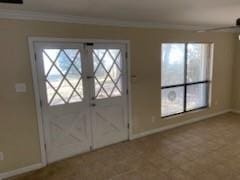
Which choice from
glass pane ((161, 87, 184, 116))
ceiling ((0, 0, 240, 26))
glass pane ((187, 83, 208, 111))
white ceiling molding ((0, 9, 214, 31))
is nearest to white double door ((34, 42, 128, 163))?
white ceiling molding ((0, 9, 214, 31))

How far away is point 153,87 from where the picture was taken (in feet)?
13.4

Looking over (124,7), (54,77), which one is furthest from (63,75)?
(124,7)

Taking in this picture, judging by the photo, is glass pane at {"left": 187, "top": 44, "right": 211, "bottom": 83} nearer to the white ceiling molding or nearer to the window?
the window

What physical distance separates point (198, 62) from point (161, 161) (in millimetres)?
3142

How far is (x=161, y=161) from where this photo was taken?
10.0 ft

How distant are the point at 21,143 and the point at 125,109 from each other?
1999 mm

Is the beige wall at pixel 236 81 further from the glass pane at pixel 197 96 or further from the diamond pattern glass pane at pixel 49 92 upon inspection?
the diamond pattern glass pane at pixel 49 92

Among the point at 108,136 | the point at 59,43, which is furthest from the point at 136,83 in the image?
the point at 59,43

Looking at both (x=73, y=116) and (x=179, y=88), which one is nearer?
(x=73, y=116)

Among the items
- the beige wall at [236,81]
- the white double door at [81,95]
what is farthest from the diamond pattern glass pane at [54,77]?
the beige wall at [236,81]

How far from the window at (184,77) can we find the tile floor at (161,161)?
87 cm

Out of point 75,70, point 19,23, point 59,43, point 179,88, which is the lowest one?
point 179,88

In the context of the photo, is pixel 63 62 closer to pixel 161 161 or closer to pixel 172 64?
pixel 161 161

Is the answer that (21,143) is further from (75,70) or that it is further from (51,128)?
(75,70)
